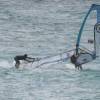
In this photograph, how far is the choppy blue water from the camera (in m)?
6.60

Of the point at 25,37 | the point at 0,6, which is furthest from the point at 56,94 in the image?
the point at 0,6

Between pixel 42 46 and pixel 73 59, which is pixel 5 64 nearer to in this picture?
pixel 73 59

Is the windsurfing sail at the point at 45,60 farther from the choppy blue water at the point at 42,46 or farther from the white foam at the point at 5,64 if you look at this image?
the white foam at the point at 5,64

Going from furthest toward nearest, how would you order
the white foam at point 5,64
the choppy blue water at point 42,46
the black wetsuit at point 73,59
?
the white foam at point 5,64 → the black wetsuit at point 73,59 → the choppy blue water at point 42,46

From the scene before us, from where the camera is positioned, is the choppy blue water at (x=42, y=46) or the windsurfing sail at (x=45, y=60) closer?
the choppy blue water at (x=42, y=46)

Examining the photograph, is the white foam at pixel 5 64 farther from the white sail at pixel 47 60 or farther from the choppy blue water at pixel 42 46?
the white sail at pixel 47 60

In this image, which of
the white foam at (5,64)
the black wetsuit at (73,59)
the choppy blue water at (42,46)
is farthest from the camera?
the white foam at (5,64)

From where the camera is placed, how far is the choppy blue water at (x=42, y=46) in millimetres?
6598

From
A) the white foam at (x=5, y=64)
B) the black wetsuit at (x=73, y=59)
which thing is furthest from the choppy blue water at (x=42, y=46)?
the black wetsuit at (x=73, y=59)

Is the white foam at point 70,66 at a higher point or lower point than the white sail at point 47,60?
lower

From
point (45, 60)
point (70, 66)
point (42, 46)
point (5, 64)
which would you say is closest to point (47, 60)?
point (45, 60)

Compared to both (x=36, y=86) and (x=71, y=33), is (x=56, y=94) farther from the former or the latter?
(x=71, y=33)

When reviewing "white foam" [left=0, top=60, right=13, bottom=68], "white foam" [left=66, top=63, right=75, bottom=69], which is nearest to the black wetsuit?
"white foam" [left=66, top=63, right=75, bottom=69]

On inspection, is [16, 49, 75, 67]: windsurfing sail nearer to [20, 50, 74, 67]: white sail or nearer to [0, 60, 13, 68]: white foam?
[20, 50, 74, 67]: white sail
